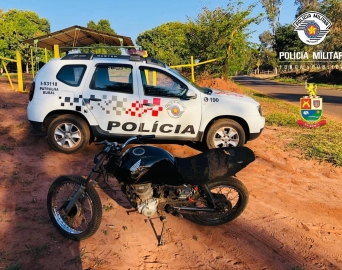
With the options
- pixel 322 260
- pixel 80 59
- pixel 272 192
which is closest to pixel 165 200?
pixel 322 260

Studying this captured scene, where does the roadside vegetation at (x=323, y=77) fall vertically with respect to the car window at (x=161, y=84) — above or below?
above

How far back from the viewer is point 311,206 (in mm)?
4355

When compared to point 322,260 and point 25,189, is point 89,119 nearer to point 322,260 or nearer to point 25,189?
point 25,189

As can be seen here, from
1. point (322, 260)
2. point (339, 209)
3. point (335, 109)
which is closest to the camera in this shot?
point (322, 260)

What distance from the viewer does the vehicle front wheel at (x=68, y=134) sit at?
598cm

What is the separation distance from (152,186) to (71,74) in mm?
3438

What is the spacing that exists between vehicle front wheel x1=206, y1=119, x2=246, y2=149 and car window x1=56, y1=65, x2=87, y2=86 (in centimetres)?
260

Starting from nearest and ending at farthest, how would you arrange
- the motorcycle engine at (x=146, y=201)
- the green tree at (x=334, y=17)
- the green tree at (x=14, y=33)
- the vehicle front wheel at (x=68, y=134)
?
1. the motorcycle engine at (x=146, y=201)
2. the vehicle front wheel at (x=68, y=134)
3. the green tree at (x=334, y=17)
4. the green tree at (x=14, y=33)

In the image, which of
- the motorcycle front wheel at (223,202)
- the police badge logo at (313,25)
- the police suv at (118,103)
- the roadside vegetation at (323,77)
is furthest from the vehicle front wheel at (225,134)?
the police badge logo at (313,25)

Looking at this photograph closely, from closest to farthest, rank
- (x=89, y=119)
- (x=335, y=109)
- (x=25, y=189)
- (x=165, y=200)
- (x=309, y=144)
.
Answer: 1. (x=165, y=200)
2. (x=25, y=189)
3. (x=89, y=119)
4. (x=309, y=144)
5. (x=335, y=109)

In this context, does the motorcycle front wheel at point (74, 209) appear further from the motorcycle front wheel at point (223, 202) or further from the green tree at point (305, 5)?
the green tree at point (305, 5)

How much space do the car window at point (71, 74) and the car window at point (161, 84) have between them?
111 centimetres

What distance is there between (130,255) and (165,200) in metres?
0.66

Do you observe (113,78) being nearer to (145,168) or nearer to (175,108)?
(175,108)
